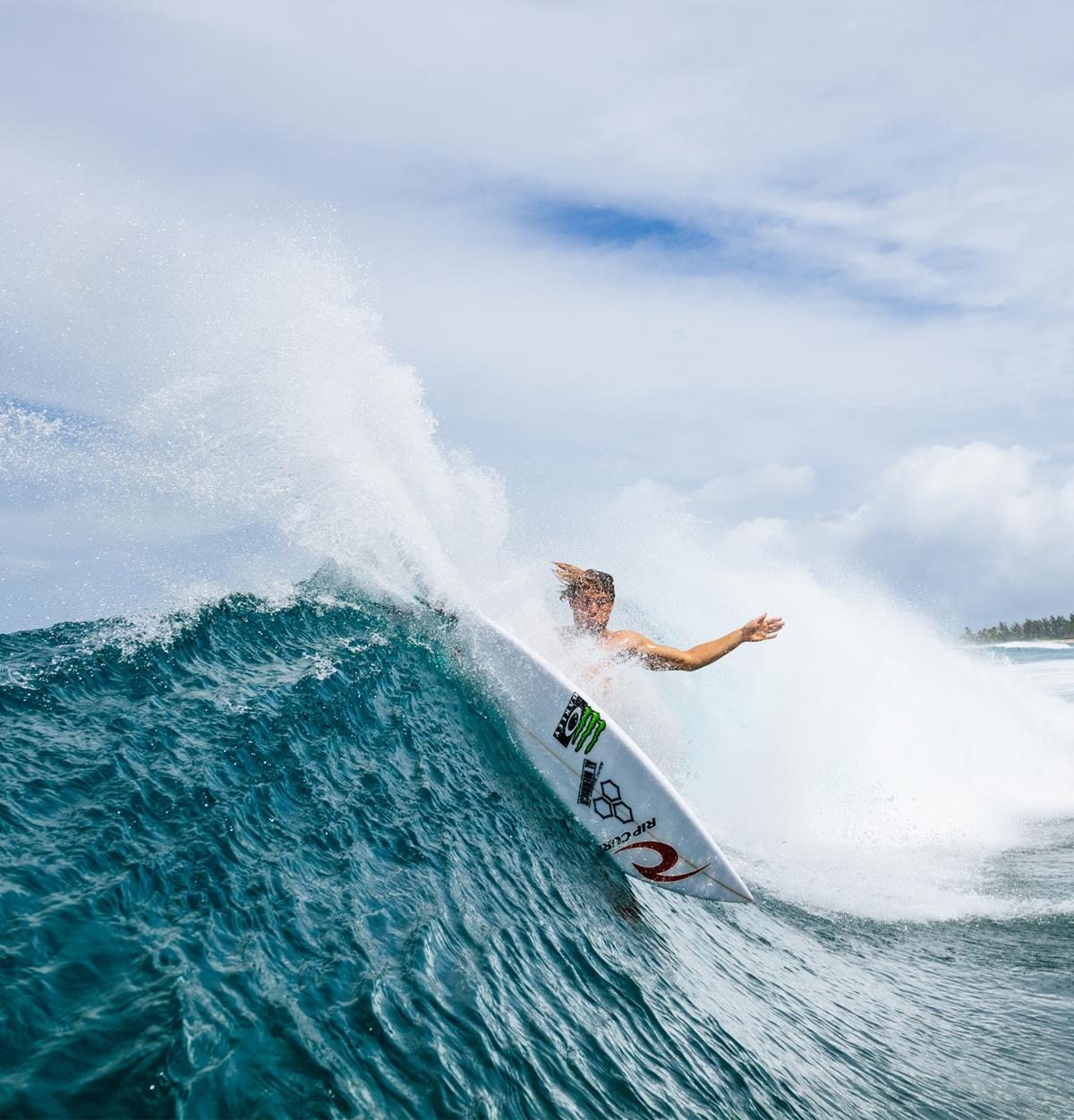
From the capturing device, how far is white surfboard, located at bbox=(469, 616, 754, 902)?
6.26 meters

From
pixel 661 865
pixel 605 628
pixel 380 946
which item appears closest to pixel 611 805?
pixel 661 865

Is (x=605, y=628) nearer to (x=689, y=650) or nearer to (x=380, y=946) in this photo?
(x=689, y=650)

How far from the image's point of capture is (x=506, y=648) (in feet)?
24.1

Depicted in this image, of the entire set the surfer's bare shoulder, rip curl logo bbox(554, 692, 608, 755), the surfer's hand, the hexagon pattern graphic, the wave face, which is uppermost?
the surfer's hand

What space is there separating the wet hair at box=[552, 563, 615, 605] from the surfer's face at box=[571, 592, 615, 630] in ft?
0.10

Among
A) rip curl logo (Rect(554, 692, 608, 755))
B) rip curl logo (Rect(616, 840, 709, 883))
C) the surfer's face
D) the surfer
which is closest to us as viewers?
rip curl logo (Rect(616, 840, 709, 883))

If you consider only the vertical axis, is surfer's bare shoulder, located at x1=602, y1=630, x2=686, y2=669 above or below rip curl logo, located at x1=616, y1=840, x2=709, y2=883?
above

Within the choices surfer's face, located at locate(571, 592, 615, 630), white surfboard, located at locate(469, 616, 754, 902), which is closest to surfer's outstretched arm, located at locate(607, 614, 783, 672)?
surfer's face, located at locate(571, 592, 615, 630)

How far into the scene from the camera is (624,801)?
6.30 meters

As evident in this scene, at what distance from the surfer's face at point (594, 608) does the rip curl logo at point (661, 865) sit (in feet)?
7.62

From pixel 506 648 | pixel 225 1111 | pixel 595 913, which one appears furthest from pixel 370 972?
pixel 506 648

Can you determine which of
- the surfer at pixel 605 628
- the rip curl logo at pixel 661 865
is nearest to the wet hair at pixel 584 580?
Answer: the surfer at pixel 605 628

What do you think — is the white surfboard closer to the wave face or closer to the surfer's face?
the wave face

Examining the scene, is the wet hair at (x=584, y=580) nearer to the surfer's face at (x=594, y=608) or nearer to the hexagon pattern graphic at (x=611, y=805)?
the surfer's face at (x=594, y=608)
